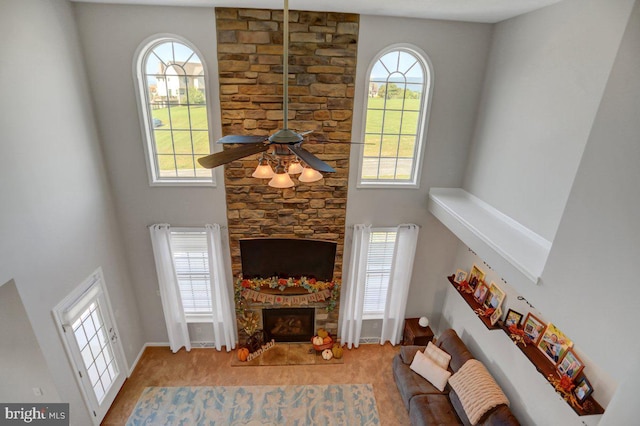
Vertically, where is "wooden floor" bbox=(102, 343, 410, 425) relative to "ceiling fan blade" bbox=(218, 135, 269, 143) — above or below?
below

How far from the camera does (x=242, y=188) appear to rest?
16.4ft

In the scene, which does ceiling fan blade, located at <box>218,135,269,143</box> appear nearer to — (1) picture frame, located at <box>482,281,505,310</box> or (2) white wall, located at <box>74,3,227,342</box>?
(2) white wall, located at <box>74,3,227,342</box>

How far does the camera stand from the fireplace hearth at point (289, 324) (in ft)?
19.3

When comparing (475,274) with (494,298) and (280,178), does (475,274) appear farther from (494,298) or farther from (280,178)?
(280,178)

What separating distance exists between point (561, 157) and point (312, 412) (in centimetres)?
470

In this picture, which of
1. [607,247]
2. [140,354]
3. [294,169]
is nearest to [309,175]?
[294,169]

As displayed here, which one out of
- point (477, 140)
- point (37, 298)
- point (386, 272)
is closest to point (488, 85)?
point (477, 140)

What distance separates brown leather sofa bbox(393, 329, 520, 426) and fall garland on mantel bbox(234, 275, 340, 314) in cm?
167

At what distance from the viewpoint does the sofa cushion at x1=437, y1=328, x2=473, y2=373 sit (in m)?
4.82

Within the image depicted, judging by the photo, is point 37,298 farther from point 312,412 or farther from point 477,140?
point 477,140

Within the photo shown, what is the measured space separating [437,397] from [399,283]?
181 cm

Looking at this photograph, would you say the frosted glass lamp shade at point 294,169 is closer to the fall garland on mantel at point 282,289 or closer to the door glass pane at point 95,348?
the fall garland on mantel at point 282,289

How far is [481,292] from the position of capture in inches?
193

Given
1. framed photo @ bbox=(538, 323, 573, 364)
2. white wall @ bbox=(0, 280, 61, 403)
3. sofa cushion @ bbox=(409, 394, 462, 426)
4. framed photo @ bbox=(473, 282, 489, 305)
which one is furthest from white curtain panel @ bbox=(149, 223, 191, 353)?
framed photo @ bbox=(538, 323, 573, 364)
